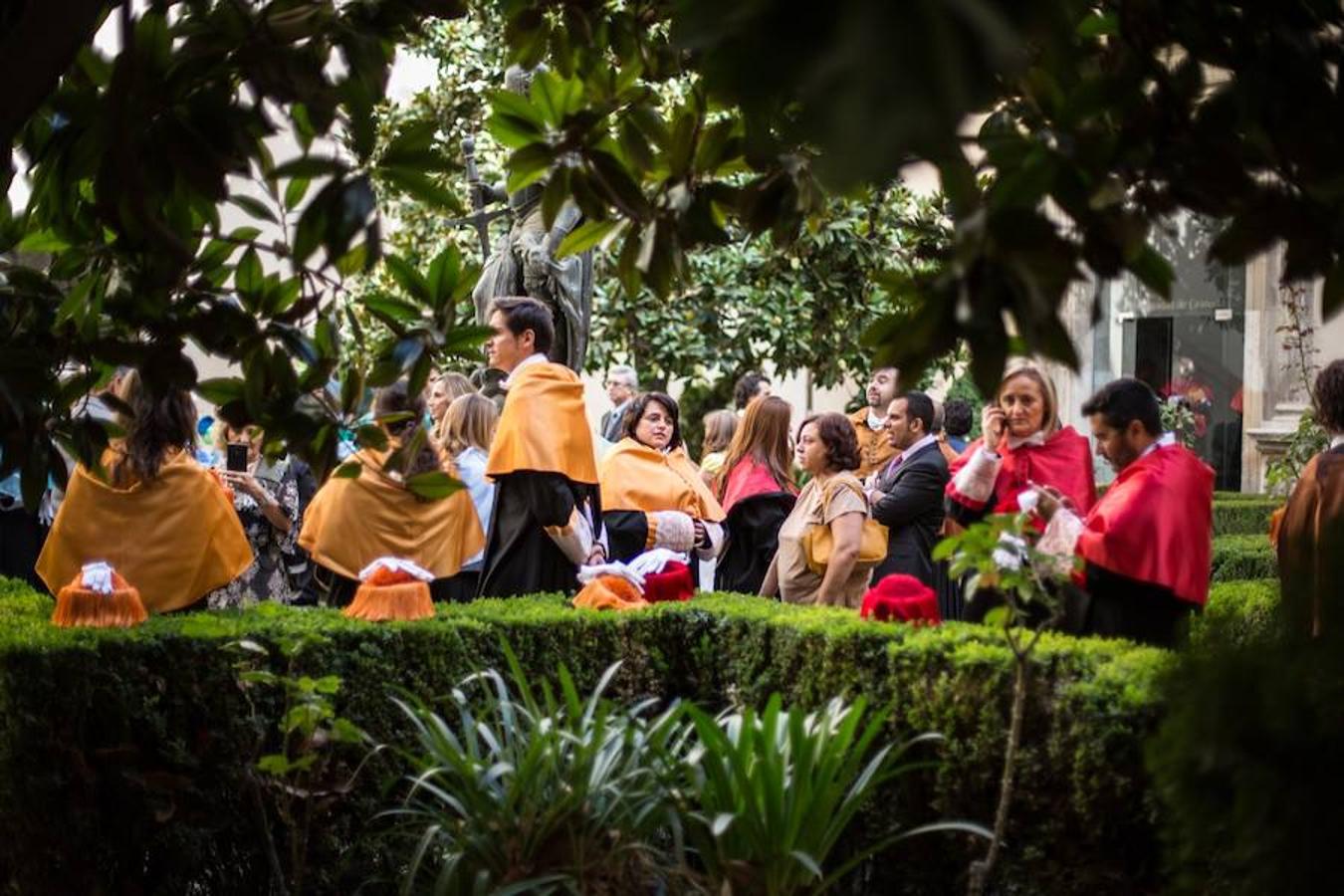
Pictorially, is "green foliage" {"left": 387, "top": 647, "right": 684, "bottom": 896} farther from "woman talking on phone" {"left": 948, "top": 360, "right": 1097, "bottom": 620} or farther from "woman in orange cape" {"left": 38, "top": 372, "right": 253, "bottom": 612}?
"woman in orange cape" {"left": 38, "top": 372, "right": 253, "bottom": 612}

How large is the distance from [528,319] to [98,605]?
2215 mm

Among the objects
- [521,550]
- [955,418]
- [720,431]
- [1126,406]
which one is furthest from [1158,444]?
[955,418]

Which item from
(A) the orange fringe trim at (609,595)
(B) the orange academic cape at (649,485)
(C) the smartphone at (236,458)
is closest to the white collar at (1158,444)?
(A) the orange fringe trim at (609,595)

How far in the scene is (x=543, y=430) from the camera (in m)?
7.41

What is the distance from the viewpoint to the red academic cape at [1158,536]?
6055mm

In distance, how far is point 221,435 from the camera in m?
11.7

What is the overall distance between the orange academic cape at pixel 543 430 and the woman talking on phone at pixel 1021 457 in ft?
4.79

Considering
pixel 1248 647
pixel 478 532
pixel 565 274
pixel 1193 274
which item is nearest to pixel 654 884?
pixel 1248 647

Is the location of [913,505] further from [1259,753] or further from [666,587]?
[1259,753]

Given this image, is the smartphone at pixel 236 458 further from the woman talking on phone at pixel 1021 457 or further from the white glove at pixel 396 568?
the woman talking on phone at pixel 1021 457

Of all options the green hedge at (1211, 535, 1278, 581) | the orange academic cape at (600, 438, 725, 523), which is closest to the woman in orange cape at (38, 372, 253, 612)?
the orange academic cape at (600, 438, 725, 523)

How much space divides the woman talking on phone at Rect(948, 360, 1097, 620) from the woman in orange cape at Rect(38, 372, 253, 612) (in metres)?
2.90

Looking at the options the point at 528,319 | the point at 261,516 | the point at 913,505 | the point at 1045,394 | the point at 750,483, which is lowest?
the point at 261,516

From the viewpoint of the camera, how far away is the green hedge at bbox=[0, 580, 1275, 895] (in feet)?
16.9
